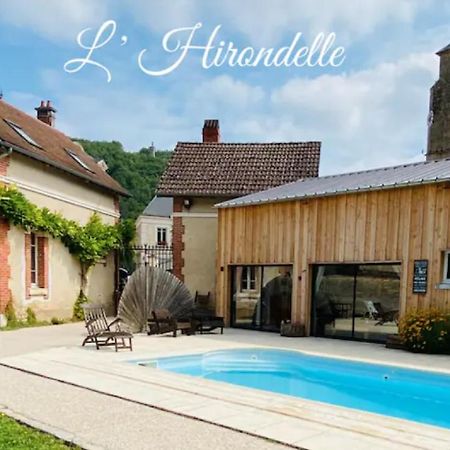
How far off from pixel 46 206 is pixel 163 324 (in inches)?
234

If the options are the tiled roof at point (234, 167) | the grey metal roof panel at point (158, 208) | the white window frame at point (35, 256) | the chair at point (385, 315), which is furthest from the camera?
the grey metal roof panel at point (158, 208)

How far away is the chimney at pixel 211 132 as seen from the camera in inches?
Result: 855

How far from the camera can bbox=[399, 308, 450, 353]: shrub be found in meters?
10.4

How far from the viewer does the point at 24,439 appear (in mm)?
4336

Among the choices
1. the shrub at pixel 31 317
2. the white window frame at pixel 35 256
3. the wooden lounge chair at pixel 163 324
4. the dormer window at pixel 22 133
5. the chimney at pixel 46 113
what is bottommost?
the shrub at pixel 31 317

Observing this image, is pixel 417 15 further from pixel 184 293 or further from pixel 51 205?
pixel 51 205

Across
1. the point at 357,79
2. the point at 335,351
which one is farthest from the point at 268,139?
the point at 335,351

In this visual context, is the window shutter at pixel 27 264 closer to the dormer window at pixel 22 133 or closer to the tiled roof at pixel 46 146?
the tiled roof at pixel 46 146

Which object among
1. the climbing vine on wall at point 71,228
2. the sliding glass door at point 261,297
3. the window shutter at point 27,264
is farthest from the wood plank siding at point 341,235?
the window shutter at point 27,264

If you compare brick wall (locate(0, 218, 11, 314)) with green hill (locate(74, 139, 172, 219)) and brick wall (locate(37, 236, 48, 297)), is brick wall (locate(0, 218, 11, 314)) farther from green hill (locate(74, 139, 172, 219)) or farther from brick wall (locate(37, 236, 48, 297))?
green hill (locate(74, 139, 172, 219))

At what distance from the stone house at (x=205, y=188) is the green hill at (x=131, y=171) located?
20.8m

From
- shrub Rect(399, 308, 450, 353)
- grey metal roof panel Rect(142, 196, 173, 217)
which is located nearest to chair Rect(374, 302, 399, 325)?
shrub Rect(399, 308, 450, 353)

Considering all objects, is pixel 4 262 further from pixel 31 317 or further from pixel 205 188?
pixel 205 188

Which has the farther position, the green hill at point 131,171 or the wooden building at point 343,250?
the green hill at point 131,171
